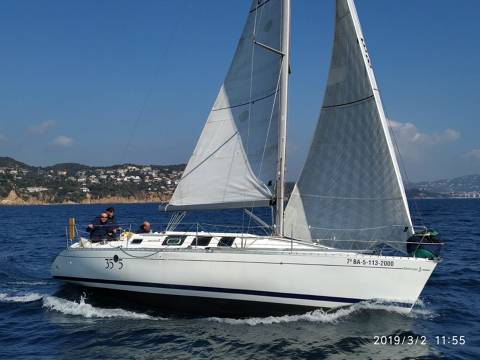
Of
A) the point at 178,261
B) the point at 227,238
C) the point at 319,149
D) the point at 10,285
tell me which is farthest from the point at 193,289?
the point at 10,285

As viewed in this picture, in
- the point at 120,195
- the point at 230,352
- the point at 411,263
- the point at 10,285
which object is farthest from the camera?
the point at 120,195

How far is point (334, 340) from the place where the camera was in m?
9.94

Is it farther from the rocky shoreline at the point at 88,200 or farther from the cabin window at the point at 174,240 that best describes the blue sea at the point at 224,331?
the rocky shoreline at the point at 88,200

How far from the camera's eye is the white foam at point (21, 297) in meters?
13.5

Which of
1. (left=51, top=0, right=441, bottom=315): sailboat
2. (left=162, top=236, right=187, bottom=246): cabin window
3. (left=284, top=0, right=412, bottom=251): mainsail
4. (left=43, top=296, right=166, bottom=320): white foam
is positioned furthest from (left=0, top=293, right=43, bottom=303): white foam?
(left=284, top=0, right=412, bottom=251): mainsail

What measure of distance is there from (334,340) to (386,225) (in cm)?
304

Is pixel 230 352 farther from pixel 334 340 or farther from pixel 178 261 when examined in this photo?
pixel 178 261

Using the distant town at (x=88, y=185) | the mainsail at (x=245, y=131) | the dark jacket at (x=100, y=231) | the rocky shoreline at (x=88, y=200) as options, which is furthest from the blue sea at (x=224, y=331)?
the rocky shoreline at (x=88, y=200)

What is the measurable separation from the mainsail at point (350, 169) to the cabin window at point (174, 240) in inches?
106

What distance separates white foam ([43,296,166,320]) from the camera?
11.9m

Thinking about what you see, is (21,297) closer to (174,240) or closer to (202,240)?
(174,240)

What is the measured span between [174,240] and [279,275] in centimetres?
309

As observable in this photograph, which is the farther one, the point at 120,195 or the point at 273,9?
the point at 120,195
